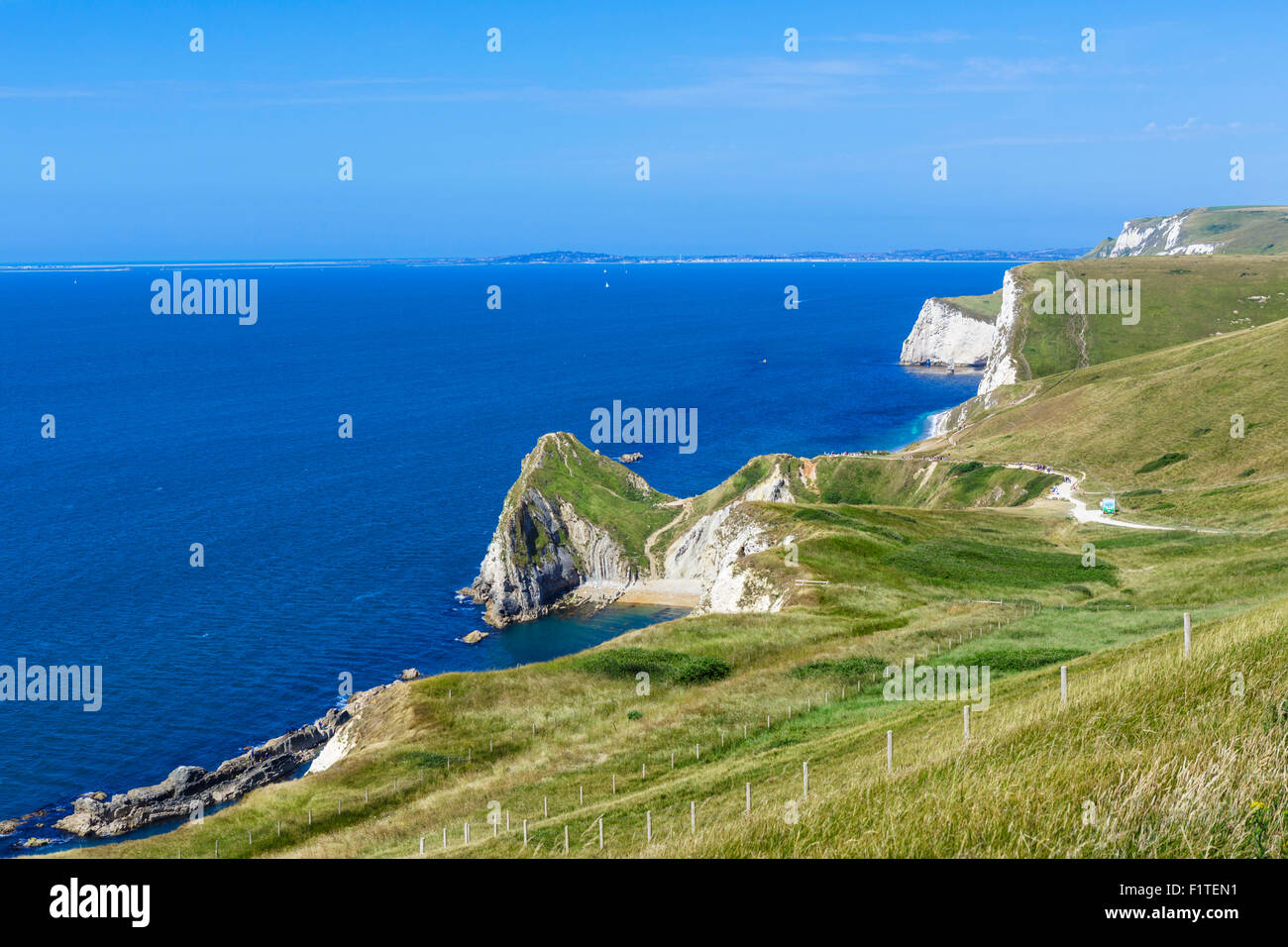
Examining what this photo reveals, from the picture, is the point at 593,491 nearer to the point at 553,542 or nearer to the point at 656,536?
the point at 656,536

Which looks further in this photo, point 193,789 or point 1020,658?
point 193,789

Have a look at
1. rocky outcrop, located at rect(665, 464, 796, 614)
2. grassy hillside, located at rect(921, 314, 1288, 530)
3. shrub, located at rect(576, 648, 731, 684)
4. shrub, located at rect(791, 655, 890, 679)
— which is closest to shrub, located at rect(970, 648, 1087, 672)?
shrub, located at rect(791, 655, 890, 679)

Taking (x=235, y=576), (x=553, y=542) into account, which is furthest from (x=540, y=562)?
(x=235, y=576)

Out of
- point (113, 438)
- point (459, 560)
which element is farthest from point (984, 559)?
point (113, 438)

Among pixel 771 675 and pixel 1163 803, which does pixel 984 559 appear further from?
pixel 1163 803

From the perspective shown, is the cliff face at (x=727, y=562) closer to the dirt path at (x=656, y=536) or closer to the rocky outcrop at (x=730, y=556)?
the rocky outcrop at (x=730, y=556)

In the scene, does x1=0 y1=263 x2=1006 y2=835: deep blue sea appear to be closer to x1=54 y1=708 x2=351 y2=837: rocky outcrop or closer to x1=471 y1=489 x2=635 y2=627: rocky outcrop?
x1=54 y1=708 x2=351 y2=837: rocky outcrop
